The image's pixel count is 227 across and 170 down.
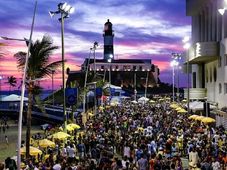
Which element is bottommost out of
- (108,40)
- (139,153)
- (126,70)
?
(139,153)

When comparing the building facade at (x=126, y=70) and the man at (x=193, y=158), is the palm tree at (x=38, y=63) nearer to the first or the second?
the man at (x=193, y=158)

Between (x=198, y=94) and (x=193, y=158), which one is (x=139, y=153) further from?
(x=198, y=94)

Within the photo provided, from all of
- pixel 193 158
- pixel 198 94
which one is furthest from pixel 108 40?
pixel 193 158

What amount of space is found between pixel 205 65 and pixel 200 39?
3459 millimetres

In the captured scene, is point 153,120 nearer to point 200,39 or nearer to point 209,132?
point 209,132

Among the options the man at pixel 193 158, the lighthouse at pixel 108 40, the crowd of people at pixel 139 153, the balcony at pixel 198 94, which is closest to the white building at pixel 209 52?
the balcony at pixel 198 94

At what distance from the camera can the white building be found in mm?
49031

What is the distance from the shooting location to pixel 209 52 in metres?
51.2

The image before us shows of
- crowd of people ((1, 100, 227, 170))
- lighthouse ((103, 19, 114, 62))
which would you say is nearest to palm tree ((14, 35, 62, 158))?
crowd of people ((1, 100, 227, 170))

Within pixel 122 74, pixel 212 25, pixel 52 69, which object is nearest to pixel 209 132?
pixel 52 69

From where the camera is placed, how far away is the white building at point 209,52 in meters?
49.0

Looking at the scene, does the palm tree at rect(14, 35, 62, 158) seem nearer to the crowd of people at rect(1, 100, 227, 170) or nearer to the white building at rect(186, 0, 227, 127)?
the crowd of people at rect(1, 100, 227, 170)

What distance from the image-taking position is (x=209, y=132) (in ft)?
112

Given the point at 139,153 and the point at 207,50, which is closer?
the point at 139,153
